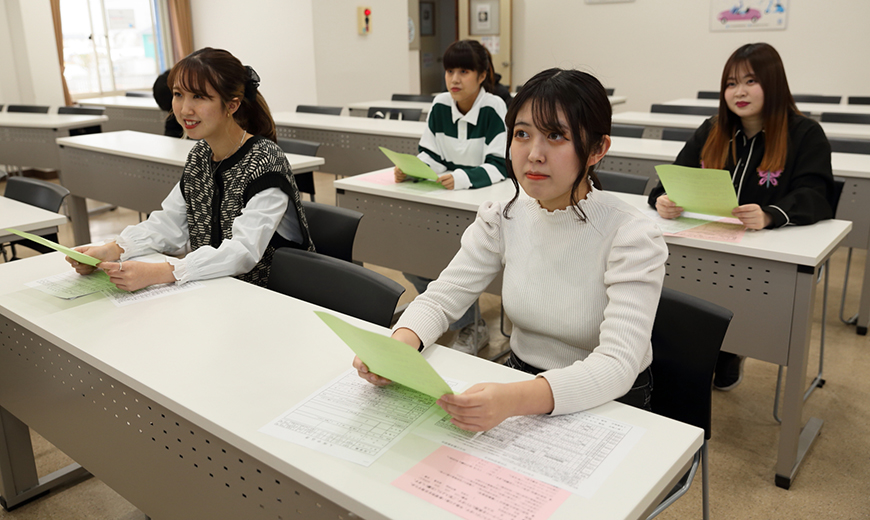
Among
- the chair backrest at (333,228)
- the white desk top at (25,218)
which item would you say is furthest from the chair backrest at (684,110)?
the white desk top at (25,218)

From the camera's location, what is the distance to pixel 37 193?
2.92 meters

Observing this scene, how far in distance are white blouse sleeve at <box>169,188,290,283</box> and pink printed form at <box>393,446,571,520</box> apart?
3.49 ft

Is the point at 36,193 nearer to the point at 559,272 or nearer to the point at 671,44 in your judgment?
the point at 559,272

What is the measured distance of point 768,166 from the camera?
7.64ft

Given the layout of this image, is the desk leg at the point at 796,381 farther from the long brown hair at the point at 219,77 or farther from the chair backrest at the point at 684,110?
the chair backrest at the point at 684,110

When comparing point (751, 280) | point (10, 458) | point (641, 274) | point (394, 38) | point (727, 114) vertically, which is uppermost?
point (394, 38)

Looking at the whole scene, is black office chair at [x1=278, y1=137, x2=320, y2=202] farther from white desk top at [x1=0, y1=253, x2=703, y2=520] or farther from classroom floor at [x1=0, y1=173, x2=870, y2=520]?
white desk top at [x1=0, y1=253, x2=703, y2=520]

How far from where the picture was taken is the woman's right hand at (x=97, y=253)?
185 centimetres

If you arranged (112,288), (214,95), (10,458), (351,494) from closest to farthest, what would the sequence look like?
(351,494) → (112,288) → (214,95) → (10,458)

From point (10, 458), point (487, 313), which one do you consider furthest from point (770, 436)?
point (10, 458)

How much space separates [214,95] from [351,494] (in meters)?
1.41

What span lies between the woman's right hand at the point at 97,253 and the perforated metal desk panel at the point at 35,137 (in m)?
3.68

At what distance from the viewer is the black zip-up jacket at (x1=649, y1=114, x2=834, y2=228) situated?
85.7 inches

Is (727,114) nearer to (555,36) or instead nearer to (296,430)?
(296,430)
